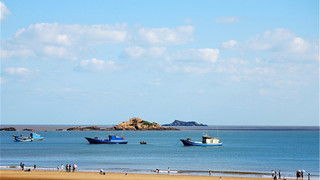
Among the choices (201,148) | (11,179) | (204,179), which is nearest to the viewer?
(11,179)

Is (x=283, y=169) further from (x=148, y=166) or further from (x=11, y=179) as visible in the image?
(x=11, y=179)

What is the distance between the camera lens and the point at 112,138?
163 meters

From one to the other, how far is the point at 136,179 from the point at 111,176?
4760 mm

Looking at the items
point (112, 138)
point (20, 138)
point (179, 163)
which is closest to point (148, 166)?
point (179, 163)

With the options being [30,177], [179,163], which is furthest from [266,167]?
[30,177]

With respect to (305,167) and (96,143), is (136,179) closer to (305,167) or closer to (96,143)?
(305,167)

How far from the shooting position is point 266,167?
293 ft

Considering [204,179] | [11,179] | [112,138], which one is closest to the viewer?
[11,179]

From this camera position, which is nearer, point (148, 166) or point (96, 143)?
point (148, 166)

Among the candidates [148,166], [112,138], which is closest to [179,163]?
[148,166]

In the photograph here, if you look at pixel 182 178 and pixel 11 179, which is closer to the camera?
pixel 11 179

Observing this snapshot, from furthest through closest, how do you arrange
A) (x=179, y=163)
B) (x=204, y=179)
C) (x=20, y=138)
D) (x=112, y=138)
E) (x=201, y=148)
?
(x=20, y=138)
(x=112, y=138)
(x=201, y=148)
(x=179, y=163)
(x=204, y=179)

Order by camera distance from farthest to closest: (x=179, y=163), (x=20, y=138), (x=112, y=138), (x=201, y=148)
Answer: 1. (x=20, y=138)
2. (x=112, y=138)
3. (x=201, y=148)
4. (x=179, y=163)

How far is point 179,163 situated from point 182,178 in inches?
1231
